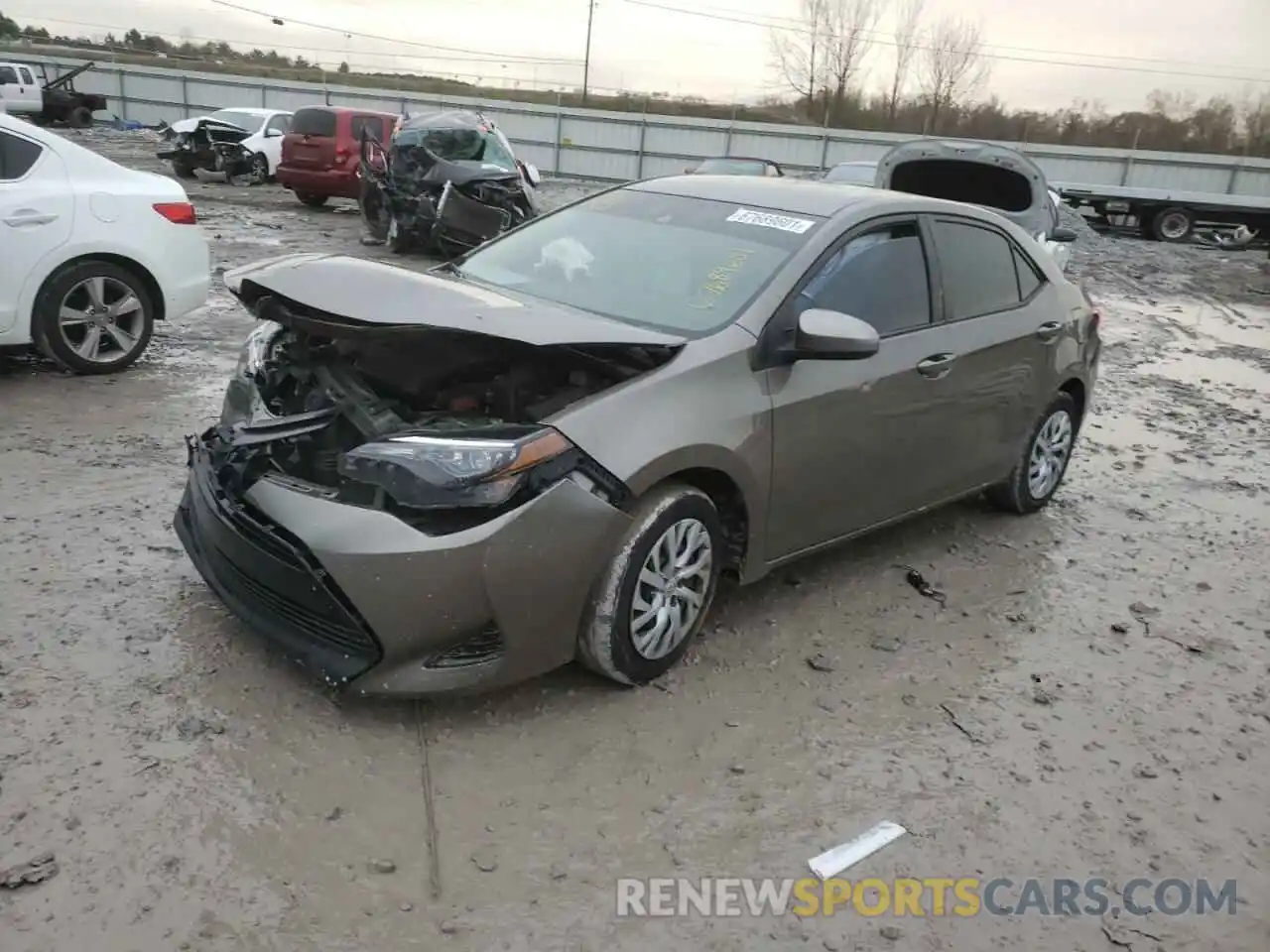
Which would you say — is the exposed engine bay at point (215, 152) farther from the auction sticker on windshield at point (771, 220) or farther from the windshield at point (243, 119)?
the auction sticker on windshield at point (771, 220)

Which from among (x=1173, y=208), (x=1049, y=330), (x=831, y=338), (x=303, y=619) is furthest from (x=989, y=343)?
(x=1173, y=208)

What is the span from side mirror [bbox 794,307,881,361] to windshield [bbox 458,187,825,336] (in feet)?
0.84

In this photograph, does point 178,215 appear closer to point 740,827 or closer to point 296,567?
point 296,567

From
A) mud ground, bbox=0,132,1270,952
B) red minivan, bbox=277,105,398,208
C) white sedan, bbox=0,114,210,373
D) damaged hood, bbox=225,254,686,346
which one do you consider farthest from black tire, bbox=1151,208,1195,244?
damaged hood, bbox=225,254,686,346

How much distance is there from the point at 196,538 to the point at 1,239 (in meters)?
3.41

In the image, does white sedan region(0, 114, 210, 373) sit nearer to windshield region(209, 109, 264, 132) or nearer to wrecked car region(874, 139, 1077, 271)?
wrecked car region(874, 139, 1077, 271)

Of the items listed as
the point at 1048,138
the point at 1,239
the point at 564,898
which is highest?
the point at 1048,138

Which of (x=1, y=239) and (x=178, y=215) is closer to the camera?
(x=1, y=239)

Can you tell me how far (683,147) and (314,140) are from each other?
17.2 meters

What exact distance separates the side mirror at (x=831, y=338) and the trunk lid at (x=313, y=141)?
584 inches

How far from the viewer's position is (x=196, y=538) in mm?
3594

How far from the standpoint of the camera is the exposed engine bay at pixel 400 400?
3.14 m

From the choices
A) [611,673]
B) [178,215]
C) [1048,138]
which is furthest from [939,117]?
[611,673]

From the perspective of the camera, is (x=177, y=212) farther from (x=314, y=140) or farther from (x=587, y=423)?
(x=314, y=140)
